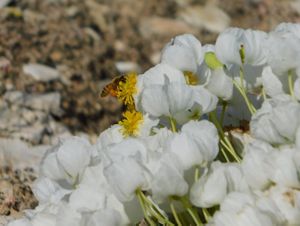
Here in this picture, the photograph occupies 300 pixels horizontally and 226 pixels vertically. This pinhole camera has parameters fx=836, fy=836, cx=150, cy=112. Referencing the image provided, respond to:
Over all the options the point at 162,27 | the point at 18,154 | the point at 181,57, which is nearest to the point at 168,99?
the point at 181,57

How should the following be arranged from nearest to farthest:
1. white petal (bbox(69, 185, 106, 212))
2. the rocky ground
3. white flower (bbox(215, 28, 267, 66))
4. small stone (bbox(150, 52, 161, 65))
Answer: white petal (bbox(69, 185, 106, 212)) → white flower (bbox(215, 28, 267, 66)) → the rocky ground → small stone (bbox(150, 52, 161, 65))

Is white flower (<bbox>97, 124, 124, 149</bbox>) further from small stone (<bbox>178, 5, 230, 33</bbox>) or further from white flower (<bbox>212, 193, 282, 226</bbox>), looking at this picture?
small stone (<bbox>178, 5, 230, 33</bbox>)

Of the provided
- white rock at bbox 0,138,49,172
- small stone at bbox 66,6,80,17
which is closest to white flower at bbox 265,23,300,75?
white rock at bbox 0,138,49,172

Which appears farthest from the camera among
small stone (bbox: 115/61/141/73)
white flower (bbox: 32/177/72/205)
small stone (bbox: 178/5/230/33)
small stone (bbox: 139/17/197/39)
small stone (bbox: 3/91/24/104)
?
small stone (bbox: 178/5/230/33)

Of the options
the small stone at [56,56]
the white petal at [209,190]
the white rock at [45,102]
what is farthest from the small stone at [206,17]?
the white petal at [209,190]

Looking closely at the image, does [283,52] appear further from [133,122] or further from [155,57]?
[155,57]

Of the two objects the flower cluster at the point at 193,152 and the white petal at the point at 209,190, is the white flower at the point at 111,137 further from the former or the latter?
the white petal at the point at 209,190
